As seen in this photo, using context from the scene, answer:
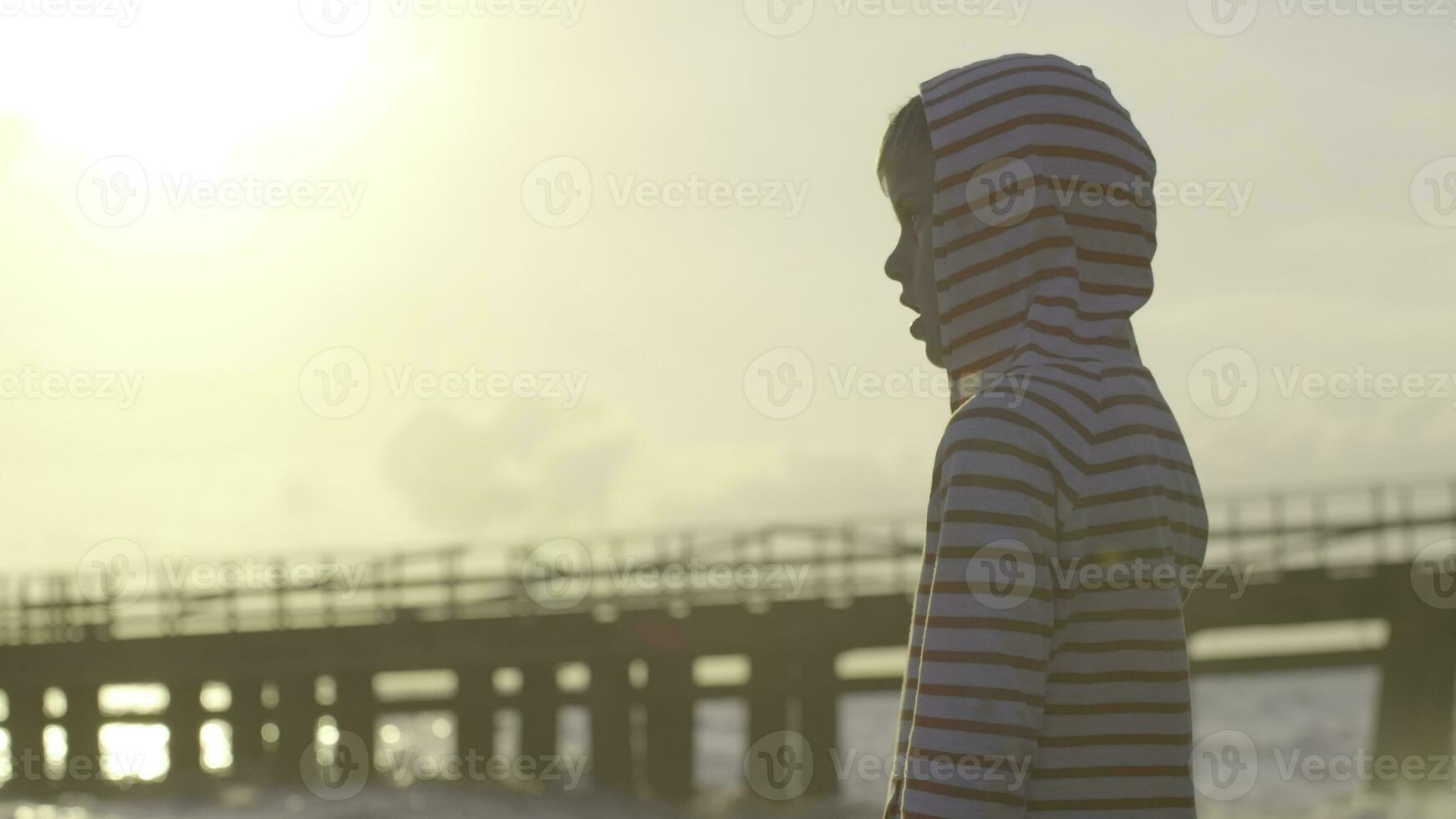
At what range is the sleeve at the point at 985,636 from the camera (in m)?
2.07

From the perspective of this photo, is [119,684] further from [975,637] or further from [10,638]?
[975,637]

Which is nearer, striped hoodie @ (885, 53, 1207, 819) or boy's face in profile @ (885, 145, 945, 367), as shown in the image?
striped hoodie @ (885, 53, 1207, 819)

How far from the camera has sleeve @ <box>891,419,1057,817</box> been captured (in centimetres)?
207

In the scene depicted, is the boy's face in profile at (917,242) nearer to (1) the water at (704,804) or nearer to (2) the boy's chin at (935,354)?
(2) the boy's chin at (935,354)

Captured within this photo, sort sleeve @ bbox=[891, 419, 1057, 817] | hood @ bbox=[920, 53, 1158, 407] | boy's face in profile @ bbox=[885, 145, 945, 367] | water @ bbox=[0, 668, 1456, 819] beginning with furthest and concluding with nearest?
water @ bbox=[0, 668, 1456, 819]
boy's face in profile @ bbox=[885, 145, 945, 367]
hood @ bbox=[920, 53, 1158, 407]
sleeve @ bbox=[891, 419, 1057, 817]

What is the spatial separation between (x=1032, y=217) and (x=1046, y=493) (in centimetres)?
44

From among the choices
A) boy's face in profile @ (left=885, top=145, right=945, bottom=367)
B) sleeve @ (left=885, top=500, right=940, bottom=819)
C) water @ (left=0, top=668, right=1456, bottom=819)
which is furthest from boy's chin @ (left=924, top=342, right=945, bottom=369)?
water @ (left=0, top=668, right=1456, bottom=819)

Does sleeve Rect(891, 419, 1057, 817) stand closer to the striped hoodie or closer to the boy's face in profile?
the striped hoodie

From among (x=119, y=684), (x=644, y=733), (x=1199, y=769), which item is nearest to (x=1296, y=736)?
(x=1199, y=769)

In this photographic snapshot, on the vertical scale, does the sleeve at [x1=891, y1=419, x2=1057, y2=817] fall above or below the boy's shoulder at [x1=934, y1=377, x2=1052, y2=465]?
below

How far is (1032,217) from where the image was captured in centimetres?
237

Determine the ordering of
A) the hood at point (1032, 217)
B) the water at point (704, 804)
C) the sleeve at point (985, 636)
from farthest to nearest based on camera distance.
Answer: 1. the water at point (704, 804)
2. the hood at point (1032, 217)
3. the sleeve at point (985, 636)

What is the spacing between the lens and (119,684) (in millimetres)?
25250

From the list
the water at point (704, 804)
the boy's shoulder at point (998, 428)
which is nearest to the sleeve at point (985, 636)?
the boy's shoulder at point (998, 428)
